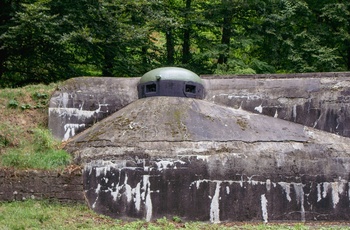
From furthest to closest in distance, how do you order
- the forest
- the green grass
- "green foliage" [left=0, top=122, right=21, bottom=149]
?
1. the forest
2. "green foliage" [left=0, top=122, right=21, bottom=149]
3. the green grass

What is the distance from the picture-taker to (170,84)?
928cm

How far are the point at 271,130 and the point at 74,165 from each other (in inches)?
147

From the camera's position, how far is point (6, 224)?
6688 mm

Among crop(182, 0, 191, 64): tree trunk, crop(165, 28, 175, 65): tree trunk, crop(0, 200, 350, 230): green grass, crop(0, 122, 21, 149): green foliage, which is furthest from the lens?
crop(165, 28, 175, 65): tree trunk

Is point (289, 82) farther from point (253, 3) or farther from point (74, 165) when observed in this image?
point (253, 3)

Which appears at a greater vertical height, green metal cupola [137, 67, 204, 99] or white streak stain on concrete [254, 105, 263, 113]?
green metal cupola [137, 67, 204, 99]

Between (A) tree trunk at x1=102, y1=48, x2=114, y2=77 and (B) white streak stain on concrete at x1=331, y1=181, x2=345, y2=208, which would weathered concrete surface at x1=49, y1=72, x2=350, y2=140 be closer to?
(B) white streak stain on concrete at x1=331, y1=181, x2=345, y2=208

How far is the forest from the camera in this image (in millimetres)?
13562

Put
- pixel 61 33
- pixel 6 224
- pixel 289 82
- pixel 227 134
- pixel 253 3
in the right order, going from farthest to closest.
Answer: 1. pixel 253 3
2. pixel 61 33
3. pixel 289 82
4. pixel 227 134
5. pixel 6 224

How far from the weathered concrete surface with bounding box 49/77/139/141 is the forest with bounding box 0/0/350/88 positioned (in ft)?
10.6

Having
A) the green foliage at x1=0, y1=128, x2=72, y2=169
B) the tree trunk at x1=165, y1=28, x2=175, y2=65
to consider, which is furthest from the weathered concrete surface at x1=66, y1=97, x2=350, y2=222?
the tree trunk at x1=165, y1=28, x2=175, y2=65

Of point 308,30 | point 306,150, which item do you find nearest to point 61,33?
point 306,150

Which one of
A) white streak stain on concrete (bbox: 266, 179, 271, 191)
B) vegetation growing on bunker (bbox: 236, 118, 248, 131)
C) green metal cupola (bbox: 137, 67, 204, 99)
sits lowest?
white streak stain on concrete (bbox: 266, 179, 271, 191)

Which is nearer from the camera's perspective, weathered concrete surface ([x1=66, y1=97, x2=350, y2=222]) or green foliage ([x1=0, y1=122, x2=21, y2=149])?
weathered concrete surface ([x1=66, y1=97, x2=350, y2=222])
